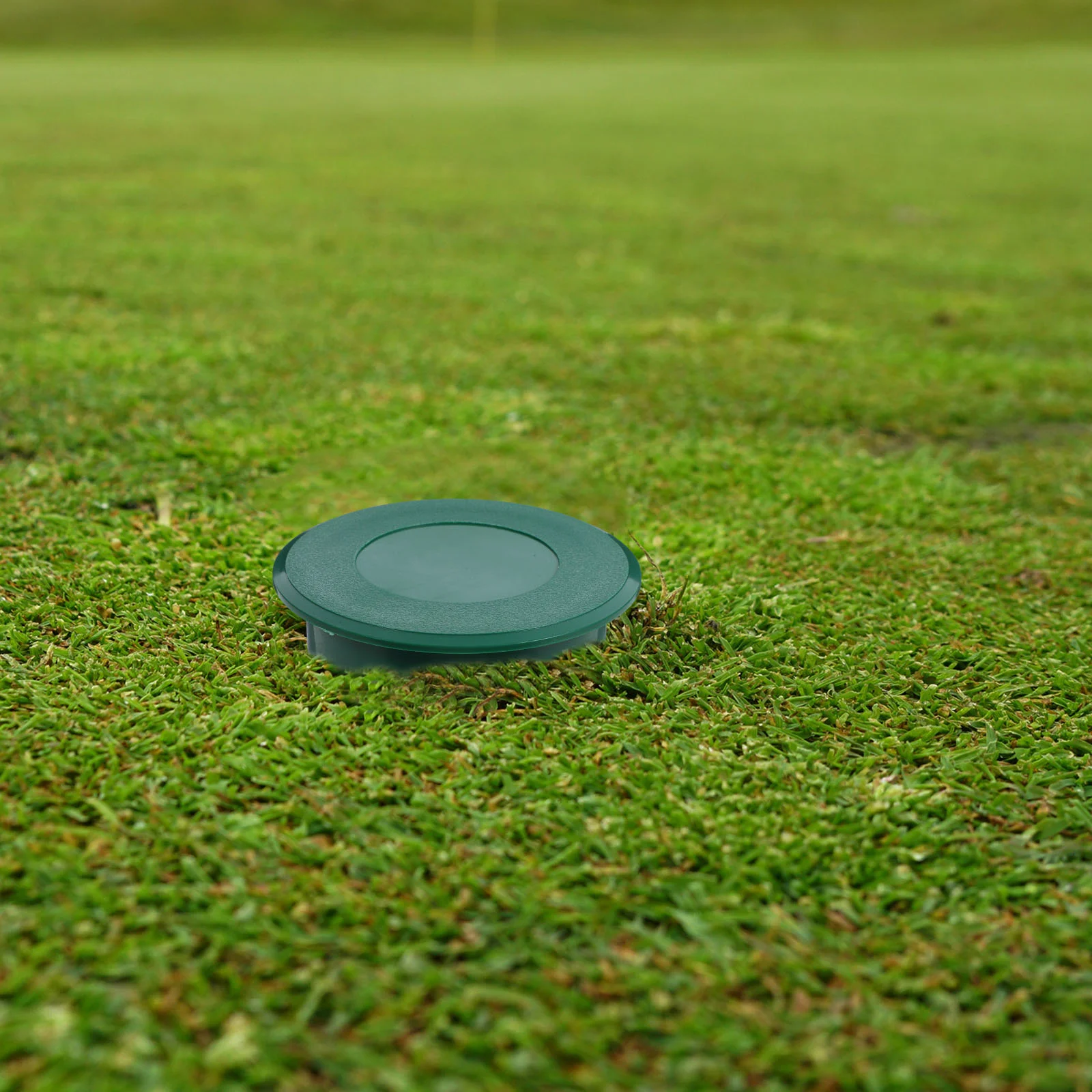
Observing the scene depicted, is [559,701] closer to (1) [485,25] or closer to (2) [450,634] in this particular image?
(2) [450,634]

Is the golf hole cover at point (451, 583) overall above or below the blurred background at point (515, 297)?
below

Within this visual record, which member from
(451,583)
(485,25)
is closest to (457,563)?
(451,583)

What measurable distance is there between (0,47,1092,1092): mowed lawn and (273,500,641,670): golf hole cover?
16cm

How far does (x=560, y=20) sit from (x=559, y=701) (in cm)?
6112

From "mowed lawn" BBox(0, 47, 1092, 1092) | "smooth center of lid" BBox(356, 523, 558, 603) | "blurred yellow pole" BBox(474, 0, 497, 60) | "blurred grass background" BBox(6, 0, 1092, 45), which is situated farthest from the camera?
"blurred yellow pole" BBox(474, 0, 497, 60)

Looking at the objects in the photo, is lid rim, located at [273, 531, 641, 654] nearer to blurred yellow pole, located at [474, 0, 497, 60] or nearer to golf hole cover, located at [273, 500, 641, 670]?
golf hole cover, located at [273, 500, 641, 670]

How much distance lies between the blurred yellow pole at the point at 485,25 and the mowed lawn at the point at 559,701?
4434cm

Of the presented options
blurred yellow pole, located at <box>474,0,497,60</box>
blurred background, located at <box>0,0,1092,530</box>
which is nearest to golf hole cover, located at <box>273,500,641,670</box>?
blurred background, located at <box>0,0,1092,530</box>

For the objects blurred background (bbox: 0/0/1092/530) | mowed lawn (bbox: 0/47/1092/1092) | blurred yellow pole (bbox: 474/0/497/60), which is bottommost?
mowed lawn (bbox: 0/47/1092/1092)

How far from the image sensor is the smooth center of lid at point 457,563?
2781 mm

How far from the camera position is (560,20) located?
185 feet

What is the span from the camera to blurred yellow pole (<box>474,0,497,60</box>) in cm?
4744

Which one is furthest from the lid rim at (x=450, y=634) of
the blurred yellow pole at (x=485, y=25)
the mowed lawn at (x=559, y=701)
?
the blurred yellow pole at (x=485, y=25)

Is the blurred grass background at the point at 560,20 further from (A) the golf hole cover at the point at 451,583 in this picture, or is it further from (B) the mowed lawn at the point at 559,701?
(A) the golf hole cover at the point at 451,583
